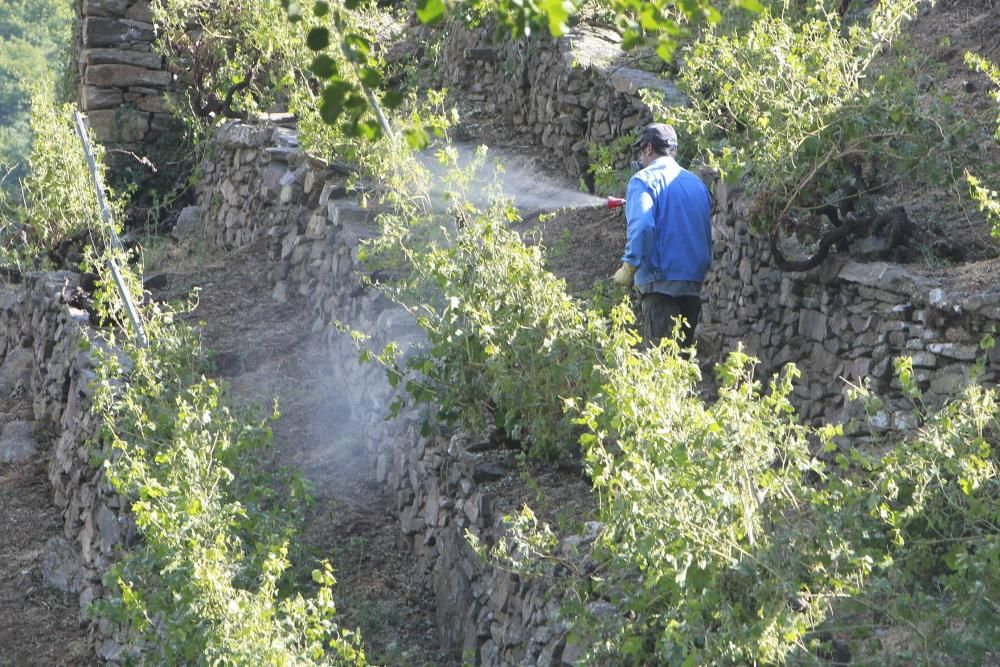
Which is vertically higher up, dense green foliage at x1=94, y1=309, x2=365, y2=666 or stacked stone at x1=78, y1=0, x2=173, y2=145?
stacked stone at x1=78, y1=0, x2=173, y2=145

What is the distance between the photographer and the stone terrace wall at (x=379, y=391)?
516 cm

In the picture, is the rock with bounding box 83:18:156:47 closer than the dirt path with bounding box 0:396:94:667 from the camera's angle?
No

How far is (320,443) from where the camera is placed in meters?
7.40

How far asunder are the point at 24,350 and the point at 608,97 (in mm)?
4770

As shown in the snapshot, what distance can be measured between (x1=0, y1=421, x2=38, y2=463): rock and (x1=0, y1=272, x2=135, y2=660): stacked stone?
15 centimetres

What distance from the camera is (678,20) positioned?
29.7 feet

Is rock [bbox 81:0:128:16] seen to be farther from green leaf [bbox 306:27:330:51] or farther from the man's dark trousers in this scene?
green leaf [bbox 306:27:330:51]

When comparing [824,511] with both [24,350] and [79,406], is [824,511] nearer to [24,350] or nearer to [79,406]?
[79,406]

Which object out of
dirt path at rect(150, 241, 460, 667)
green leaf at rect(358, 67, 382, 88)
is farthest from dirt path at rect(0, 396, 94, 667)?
green leaf at rect(358, 67, 382, 88)

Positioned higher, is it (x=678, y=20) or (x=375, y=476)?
(x=678, y=20)

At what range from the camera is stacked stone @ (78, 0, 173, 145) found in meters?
12.2

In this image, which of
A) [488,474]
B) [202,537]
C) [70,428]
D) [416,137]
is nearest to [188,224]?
[70,428]

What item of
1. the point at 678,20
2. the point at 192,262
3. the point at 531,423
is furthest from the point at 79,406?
the point at 678,20

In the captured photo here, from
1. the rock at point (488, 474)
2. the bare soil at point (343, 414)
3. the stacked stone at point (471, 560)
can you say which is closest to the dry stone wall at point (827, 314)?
the bare soil at point (343, 414)
